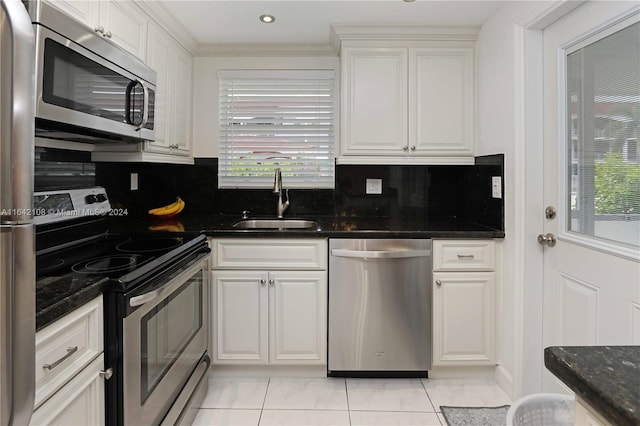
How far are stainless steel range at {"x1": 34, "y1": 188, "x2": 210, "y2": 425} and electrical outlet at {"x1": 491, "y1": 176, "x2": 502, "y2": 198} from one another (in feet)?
5.52

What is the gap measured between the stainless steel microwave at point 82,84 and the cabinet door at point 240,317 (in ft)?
3.07

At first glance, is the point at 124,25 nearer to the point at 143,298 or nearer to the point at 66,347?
the point at 143,298

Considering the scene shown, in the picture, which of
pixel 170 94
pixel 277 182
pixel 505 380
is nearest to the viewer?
pixel 505 380

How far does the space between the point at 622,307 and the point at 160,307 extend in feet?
5.85

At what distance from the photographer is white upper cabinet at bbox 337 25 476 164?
250 cm

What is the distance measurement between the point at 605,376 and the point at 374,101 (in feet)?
7.19

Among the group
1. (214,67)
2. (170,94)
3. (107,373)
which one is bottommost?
(107,373)

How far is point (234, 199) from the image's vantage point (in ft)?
9.52

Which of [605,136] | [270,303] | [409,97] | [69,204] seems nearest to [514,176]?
[605,136]

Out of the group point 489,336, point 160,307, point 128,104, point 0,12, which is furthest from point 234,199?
point 0,12

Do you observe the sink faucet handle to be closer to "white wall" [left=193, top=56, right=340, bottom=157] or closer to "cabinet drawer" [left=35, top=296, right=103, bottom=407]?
"white wall" [left=193, top=56, right=340, bottom=157]

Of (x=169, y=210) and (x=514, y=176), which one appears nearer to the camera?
(x=514, y=176)

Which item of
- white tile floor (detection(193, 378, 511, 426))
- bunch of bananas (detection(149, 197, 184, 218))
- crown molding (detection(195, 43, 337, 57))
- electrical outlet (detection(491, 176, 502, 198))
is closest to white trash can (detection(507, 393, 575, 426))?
white tile floor (detection(193, 378, 511, 426))

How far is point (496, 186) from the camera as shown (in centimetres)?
221
